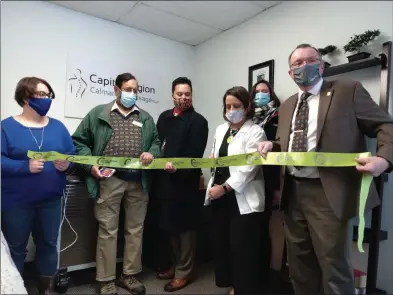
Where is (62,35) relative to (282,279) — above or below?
above

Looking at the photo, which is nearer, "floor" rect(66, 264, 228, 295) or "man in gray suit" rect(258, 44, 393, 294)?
"man in gray suit" rect(258, 44, 393, 294)

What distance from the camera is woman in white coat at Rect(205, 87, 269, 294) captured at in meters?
1.86

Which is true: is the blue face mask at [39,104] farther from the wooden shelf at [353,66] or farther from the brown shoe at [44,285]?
the wooden shelf at [353,66]

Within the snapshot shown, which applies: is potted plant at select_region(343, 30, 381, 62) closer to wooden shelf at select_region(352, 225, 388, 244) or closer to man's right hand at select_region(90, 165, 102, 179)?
wooden shelf at select_region(352, 225, 388, 244)

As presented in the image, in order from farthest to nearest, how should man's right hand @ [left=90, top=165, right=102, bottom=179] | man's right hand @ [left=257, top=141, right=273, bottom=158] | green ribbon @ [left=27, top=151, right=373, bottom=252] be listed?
1. man's right hand @ [left=90, top=165, right=102, bottom=179]
2. man's right hand @ [left=257, top=141, right=273, bottom=158]
3. green ribbon @ [left=27, top=151, right=373, bottom=252]

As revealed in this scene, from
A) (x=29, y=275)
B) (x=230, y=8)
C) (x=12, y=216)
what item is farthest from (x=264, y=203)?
(x=230, y=8)

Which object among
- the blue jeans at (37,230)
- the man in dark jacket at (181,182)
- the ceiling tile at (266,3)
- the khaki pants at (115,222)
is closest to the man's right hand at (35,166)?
the blue jeans at (37,230)

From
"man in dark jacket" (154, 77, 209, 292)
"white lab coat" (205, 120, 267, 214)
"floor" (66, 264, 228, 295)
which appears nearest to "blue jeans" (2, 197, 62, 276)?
"floor" (66, 264, 228, 295)

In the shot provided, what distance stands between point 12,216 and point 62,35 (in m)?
2.01

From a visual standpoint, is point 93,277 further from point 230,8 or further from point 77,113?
point 230,8

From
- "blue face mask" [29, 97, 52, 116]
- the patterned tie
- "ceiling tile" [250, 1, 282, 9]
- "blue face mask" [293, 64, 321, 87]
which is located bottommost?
the patterned tie

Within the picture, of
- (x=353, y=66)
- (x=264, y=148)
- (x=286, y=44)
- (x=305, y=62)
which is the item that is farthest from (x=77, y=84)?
(x=353, y=66)

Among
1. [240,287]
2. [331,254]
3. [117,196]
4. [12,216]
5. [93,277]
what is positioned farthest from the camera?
[93,277]

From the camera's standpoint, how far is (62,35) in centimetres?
298
